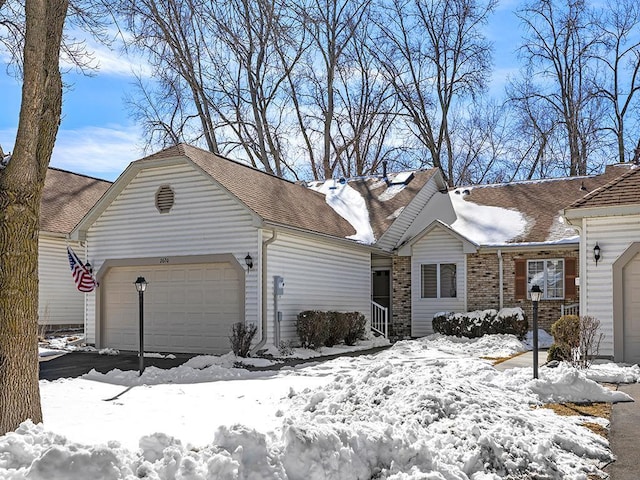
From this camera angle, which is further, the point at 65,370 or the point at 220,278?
the point at 220,278

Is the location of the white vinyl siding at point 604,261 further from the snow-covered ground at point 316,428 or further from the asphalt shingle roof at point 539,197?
the asphalt shingle roof at point 539,197

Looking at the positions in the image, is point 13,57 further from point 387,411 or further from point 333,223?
point 333,223

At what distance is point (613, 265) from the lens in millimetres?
12562

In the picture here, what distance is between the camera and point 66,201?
22.8 metres

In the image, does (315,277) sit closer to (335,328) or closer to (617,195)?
(335,328)

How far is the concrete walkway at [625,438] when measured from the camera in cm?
532

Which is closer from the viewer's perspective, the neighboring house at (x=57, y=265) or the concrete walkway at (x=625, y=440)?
the concrete walkway at (x=625, y=440)

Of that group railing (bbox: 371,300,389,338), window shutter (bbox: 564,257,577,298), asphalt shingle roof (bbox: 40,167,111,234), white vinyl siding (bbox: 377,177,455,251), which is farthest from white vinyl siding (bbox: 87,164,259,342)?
window shutter (bbox: 564,257,577,298)

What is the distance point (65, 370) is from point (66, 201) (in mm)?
11717

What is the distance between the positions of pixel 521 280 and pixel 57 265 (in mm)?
14203

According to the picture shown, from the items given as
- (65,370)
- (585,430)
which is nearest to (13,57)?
(65,370)

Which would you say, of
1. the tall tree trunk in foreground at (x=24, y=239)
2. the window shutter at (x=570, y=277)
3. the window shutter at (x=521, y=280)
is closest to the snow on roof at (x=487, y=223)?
the window shutter at (x=521, y=280)

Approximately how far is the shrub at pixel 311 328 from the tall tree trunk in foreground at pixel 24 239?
30.7 ft

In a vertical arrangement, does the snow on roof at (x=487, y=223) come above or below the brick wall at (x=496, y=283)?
above
